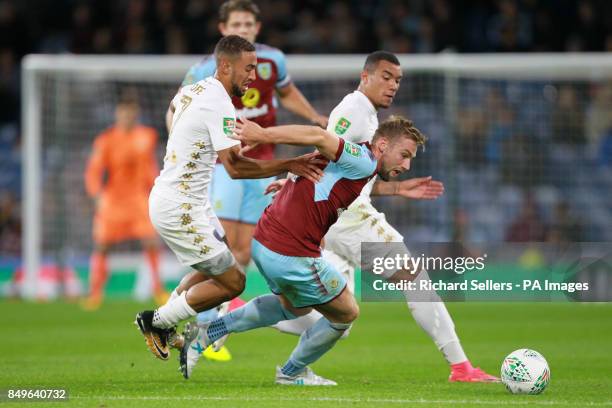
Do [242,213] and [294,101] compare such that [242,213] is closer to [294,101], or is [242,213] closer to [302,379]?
[294,101]

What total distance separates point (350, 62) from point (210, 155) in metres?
8.04

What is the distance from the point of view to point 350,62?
15039mm

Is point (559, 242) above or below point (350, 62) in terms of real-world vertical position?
below

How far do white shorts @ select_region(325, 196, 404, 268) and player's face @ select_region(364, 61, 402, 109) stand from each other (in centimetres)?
71

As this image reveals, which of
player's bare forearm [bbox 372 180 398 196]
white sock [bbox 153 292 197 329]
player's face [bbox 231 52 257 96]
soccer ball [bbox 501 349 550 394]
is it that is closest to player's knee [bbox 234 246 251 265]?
player's bare forearm [bbox 372 180 398 196]

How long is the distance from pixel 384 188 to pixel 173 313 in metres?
1.66

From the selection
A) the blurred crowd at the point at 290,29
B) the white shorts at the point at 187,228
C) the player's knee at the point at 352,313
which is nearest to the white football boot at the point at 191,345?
the white shorts at the point at 187,228

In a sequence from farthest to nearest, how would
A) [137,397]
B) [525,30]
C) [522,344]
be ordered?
[525,30] → [522,344] → [137,397]

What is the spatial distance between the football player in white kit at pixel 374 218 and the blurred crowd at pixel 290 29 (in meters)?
10.6

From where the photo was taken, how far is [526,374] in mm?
6789

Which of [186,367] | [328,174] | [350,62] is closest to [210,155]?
[328,174]

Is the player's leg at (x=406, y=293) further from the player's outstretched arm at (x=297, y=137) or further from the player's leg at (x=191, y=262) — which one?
the player's outstretched arm at (x=297, y=137)

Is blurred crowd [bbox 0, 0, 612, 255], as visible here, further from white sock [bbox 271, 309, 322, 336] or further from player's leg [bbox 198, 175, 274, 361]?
white sock [bbox 271, 309, 322, 336]

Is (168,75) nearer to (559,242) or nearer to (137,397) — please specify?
(559,242)
